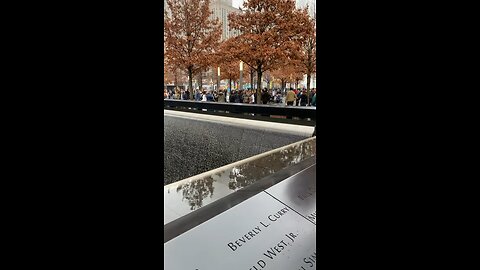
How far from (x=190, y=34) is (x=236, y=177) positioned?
21.1m

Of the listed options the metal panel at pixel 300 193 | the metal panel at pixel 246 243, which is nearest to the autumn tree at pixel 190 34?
the metal panel at pixel 300 193

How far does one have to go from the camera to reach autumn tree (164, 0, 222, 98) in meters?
23.8

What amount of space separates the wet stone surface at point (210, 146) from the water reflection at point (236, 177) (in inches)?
23.8

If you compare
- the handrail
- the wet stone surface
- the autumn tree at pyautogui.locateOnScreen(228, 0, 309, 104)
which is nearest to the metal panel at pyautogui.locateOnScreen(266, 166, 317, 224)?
the wet stone surface

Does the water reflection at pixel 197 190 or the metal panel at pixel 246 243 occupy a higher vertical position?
the water reflection at pixel 197 190

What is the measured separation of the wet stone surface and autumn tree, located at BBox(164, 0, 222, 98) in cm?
1345

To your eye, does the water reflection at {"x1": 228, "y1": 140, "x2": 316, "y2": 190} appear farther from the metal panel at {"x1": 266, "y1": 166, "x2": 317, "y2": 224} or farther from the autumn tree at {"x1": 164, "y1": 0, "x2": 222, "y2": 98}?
the autumn tree at {"x1": 164, "y1": 0, "x2": 222, "y2": 98}

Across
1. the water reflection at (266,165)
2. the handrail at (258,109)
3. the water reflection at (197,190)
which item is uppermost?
the handrail at (258,109)

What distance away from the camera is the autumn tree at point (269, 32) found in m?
18.3

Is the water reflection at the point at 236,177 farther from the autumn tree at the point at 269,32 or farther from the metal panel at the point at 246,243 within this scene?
the autumn tree at the point at 269,32

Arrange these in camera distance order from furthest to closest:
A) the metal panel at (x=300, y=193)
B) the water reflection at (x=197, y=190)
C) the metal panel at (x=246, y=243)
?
the water reflection at (x=197, y=190) → the metal panel at (x=300, y=193) → the metal panel at (x=246, y=243)

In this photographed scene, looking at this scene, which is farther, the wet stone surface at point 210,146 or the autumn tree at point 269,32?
the autumn tree at point 269,32

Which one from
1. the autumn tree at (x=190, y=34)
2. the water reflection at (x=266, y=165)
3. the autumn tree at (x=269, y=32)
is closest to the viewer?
the water reflection at (x=266, y=165)
